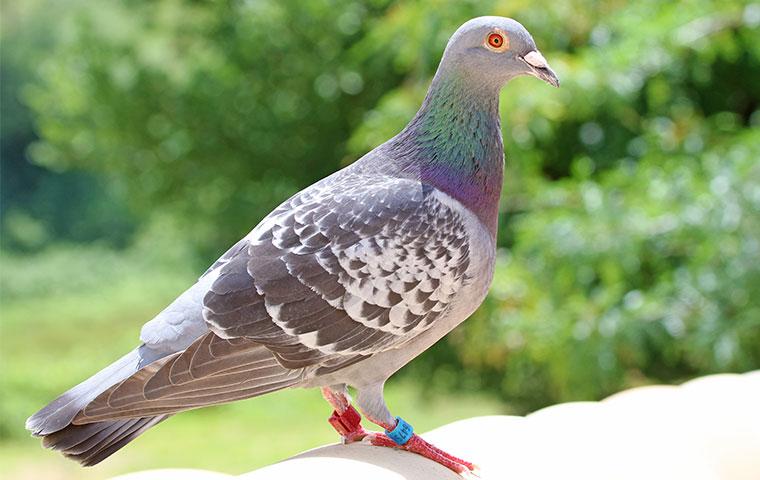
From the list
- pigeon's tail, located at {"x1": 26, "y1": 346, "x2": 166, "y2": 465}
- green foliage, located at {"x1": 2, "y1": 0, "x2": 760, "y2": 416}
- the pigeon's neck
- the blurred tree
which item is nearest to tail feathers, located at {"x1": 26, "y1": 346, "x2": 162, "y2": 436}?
pigeon's tail, located at {"x1": 26, "y1": 346, "x2": 166, "y2": 465}

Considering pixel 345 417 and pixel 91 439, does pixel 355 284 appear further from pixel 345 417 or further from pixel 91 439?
pixel 91 439

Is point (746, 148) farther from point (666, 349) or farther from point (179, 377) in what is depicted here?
point (179, 377)

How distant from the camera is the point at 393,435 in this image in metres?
2.06

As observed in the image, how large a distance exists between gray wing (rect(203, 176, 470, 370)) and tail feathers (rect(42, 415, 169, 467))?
25cm

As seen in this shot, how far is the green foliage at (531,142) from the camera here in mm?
4195

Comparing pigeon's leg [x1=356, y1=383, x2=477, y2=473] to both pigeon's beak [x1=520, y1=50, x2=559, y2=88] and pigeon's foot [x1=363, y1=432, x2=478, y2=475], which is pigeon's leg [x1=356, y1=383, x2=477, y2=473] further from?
pigeon's beak [x1=520, y1=50, x2=559, y2=88]

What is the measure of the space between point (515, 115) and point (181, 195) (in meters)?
3.42

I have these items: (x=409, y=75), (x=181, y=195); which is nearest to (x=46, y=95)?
(x=181, y=195)

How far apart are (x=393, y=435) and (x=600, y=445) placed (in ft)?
1.93

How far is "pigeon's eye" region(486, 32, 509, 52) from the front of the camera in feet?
6.38

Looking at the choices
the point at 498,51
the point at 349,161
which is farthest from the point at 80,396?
the point at 349,161

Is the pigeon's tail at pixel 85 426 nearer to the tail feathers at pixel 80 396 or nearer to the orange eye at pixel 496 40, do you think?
the tail feathers at pixel 80 396

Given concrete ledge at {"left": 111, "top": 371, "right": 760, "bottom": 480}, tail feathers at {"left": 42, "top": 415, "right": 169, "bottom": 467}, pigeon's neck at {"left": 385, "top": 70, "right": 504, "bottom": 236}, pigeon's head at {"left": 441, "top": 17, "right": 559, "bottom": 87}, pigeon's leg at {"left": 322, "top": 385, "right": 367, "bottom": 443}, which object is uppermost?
pigeon's head at {"left": 441, "top": 17, "right": 559, "bottom": 87}

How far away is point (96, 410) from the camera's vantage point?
181cm
